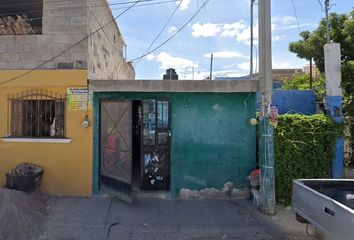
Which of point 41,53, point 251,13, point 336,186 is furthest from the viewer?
point 251,13

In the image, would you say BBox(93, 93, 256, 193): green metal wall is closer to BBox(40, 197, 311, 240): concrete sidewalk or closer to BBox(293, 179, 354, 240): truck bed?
BBox(40, 197, 311, 240): concrete sidewalk

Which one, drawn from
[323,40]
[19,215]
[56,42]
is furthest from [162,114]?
[323,40]

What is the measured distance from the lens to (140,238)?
669 centimetres

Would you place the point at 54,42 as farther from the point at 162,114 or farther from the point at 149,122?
the point at 162,114

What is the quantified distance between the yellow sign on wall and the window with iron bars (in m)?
0.19

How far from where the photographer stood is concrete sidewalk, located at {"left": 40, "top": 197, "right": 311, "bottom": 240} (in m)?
6.82

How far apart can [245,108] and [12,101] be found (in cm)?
546

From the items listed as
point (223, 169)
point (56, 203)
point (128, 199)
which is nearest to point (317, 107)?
point (223, 169)

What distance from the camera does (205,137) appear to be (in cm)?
901

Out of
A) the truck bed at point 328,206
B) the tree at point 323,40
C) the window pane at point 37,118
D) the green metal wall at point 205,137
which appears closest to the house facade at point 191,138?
the green metal wall at point 205,137

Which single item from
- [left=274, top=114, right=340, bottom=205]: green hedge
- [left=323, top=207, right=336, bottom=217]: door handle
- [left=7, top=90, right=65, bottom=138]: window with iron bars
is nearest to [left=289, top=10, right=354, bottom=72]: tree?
[left=274, top=114, right=340, bottom=205]: green hedge

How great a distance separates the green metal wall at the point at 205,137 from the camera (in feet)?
29.5

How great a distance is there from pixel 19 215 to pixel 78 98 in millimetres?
2955

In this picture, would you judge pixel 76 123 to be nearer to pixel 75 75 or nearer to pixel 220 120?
pixel 75 75
